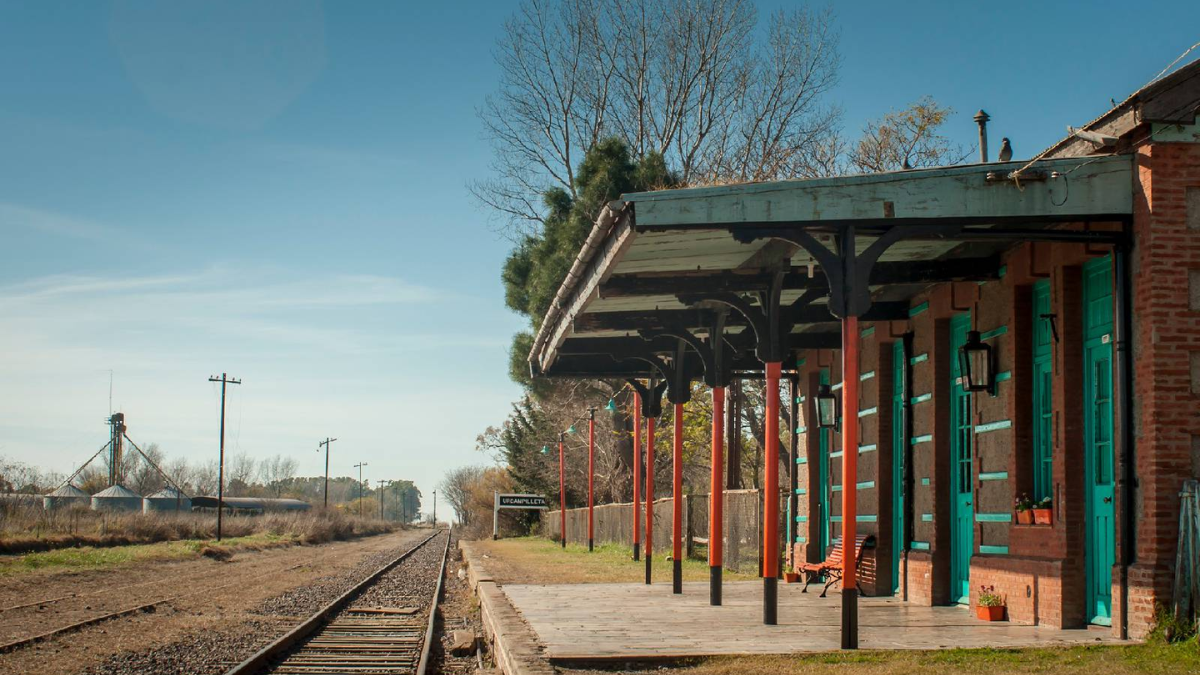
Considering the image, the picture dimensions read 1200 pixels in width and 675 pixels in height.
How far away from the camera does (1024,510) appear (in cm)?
1114

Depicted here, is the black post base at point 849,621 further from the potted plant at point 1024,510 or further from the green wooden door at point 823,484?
the green wooden door at point 823,484

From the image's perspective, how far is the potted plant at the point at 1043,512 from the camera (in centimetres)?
1077

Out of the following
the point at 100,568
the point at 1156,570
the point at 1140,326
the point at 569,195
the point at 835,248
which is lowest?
the point at 100,568

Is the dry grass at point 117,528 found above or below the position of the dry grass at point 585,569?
below

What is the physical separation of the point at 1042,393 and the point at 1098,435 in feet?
3.63

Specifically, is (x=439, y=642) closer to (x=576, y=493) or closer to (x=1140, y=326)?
(x=1140, y=326)

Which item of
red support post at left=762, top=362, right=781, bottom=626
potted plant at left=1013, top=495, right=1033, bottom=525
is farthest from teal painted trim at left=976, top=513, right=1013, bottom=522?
red support post at left=762, top=362, right=781, bottom=626

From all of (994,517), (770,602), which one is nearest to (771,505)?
(770,602)

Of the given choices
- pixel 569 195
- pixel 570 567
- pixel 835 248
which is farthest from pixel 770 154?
pixel 835 248

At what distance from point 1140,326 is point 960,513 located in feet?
14.4

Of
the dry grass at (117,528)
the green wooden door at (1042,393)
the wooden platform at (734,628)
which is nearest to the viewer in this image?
the wooden platform at (734,628)

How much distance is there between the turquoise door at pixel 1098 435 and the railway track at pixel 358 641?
5719mm

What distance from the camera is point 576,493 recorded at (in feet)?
173

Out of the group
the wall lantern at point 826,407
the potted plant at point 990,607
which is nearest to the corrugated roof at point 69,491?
the wall lantern at point 826,407
